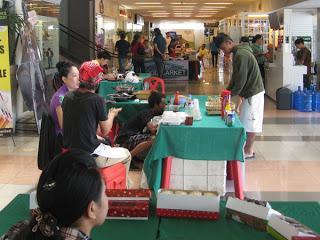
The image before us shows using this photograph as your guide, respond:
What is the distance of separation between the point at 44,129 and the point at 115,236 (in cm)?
245

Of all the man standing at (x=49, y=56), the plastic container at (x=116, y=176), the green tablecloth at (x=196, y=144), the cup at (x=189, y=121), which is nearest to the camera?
the plastic container at (x=116, y=176)

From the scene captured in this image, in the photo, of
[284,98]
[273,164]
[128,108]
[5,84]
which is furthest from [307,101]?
[5,84]

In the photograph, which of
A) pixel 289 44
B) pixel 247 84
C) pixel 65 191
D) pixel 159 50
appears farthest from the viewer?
pixel 159 50

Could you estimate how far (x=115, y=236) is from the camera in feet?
7.31

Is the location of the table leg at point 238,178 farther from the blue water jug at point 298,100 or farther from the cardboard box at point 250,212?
the blue water jug at point 298,100

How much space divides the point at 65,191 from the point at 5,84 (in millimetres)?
6511

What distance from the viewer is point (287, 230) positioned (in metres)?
2.08

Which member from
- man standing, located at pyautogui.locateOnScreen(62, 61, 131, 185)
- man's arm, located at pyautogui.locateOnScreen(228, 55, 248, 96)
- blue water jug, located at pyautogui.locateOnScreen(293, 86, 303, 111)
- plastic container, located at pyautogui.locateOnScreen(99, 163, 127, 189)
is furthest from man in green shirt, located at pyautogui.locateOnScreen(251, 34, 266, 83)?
man standing, located at pyautogui.locateOnScreen(62, 61, 131, 185)

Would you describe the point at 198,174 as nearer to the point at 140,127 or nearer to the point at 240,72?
the point at 140,127

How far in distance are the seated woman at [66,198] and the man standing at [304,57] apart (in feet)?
32.2

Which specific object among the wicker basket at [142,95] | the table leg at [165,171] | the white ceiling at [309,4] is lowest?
the table leg at [165,171]

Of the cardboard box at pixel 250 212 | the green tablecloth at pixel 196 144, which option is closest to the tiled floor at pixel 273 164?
the green tablecloth at pixel 196 144

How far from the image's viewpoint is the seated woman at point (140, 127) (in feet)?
19.1

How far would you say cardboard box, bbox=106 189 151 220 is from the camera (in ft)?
7.80
